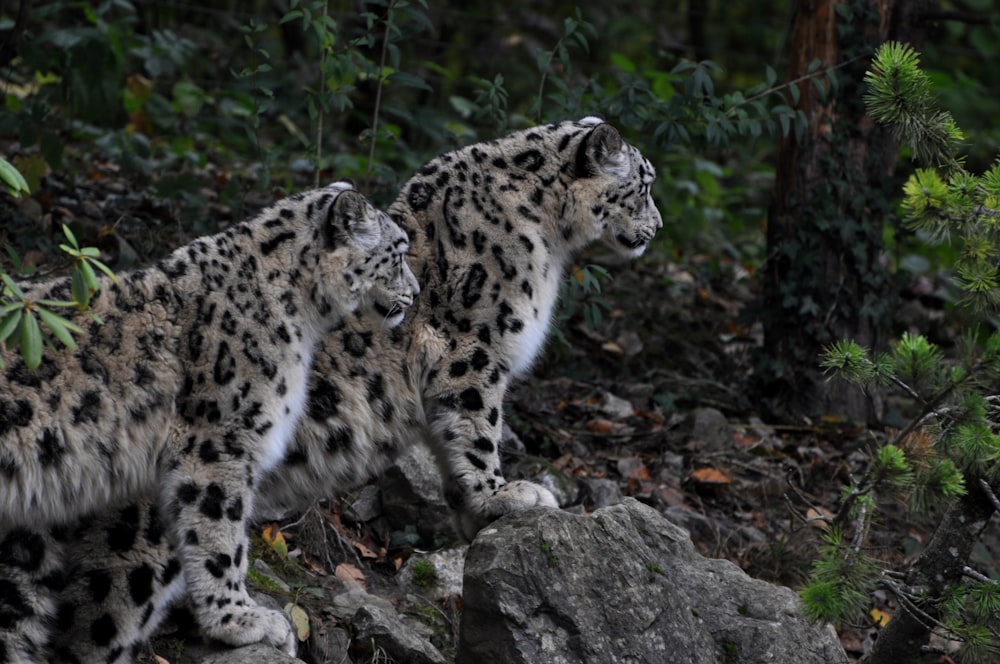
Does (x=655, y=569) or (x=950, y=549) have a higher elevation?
(x=950, y=549)

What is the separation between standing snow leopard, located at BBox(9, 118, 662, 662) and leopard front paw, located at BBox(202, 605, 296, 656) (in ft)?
1.96

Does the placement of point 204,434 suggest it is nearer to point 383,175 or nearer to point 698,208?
point 383,175

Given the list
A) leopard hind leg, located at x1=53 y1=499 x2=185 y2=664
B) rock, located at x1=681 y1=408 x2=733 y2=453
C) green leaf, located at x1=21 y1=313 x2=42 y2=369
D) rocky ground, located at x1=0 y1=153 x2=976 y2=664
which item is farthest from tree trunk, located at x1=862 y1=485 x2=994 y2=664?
green leaf, located at x1=21 y1=313 x2=42 y2=369

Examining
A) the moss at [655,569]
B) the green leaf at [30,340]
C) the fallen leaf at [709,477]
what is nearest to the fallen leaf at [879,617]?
the fallen leaf at [709,477]

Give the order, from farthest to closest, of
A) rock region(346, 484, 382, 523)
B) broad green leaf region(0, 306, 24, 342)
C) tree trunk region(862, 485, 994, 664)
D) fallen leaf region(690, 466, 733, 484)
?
fallen leaf region(690, 466, 733, 484) < rock region(346, 484, 382, 523) < tree trunk region(862, 485, 994, 664) < broad green leaf region(0, 306, 24, 342)

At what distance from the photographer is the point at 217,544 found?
178 inches

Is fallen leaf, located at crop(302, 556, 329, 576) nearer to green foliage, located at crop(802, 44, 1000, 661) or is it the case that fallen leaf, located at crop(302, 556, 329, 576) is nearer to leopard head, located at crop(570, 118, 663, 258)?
leopard head, located at crop(570, 118, 663, 258)

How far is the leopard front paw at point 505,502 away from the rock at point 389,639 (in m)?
0.51

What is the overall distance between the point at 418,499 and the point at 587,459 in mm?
1465

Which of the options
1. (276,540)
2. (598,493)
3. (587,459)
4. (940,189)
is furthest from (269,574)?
(940,189)

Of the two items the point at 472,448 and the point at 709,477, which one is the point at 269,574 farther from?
the point at 709,477

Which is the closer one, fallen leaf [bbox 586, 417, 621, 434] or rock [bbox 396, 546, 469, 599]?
rock [bbox 396, 546, 469, 599]

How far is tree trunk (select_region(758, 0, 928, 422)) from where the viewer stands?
8.12 metres

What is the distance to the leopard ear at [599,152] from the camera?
560cm
